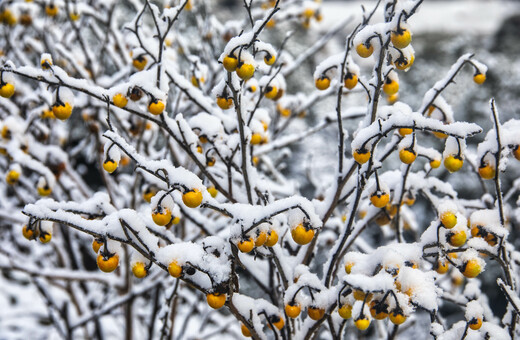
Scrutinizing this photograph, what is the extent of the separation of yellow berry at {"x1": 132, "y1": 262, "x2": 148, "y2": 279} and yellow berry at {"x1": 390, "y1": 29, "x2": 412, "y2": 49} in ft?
3.04

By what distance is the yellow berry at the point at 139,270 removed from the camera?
1.25 meters

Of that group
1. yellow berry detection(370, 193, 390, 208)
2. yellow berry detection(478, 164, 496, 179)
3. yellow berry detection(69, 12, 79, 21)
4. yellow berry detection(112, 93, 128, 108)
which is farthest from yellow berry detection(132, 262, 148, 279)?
yellow berry detection(69, 12, 79, 21)

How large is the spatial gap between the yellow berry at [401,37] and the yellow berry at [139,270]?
0.93m

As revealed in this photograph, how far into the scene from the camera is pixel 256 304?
1.42 meters

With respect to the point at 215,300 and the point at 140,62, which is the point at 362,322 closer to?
the point at 215,300

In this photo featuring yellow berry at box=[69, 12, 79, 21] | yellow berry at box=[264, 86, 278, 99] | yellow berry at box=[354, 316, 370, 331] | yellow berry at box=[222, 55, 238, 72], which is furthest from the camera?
yellow berry at box=[69, 12, 79, 21]

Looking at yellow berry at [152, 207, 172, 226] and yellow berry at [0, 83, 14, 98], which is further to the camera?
yellow berry at [0, 83, 14, 98]

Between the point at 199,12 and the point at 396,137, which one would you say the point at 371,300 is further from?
the point at 199,12

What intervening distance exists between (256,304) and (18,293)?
11.9 ft

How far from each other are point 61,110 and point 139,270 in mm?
571

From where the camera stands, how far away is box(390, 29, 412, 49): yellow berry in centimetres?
120

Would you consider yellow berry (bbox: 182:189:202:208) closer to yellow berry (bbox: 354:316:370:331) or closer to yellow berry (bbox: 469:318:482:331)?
yellow berry (bbox: 354:316:370:331)

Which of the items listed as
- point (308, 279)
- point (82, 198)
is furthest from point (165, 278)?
point (308, 279)

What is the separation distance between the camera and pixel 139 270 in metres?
1.25
